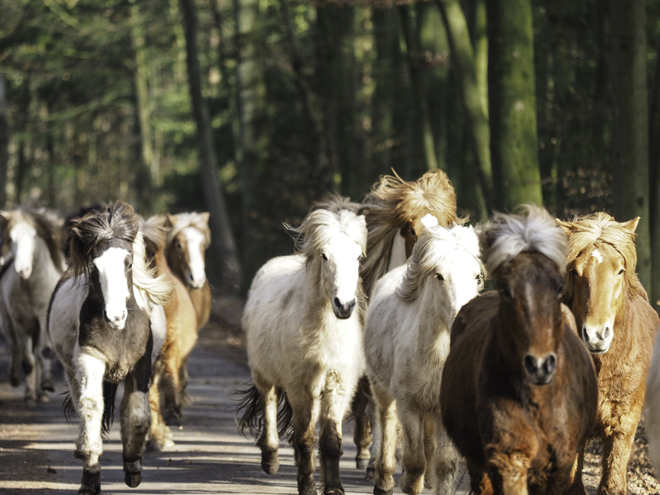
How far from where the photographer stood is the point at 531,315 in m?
4.23

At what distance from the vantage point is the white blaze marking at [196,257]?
36.9 feet

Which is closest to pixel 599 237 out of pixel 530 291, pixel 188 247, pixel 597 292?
pixel 597 292

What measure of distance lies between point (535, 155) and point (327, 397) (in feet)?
13.7

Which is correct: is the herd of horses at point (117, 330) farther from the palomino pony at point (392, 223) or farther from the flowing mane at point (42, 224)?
the flowing mane at point (42, 224)

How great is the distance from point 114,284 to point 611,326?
3.67 meters

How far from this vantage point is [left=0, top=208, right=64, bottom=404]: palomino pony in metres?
12.3

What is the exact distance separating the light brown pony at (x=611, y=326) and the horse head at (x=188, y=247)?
6.18 meters

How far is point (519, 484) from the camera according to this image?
4.40 m

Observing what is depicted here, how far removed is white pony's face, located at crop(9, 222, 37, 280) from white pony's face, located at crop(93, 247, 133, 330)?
5524mm

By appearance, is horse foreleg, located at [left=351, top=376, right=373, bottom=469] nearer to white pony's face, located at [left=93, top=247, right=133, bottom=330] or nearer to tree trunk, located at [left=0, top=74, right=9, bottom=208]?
white pony's face, located at [left=93, top=247, right=133, bottom=330]

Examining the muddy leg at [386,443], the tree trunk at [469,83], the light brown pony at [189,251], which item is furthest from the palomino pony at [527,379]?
the light brown pony at [189,251]

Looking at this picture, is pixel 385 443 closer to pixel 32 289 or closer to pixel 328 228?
pixel 328 228

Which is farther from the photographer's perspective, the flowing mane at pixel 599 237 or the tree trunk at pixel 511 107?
the tree trunk at pixel 511 107

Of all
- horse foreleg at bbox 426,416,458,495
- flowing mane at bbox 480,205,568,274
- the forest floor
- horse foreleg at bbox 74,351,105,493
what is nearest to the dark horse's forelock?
horse foreleg at bbox 74,351,105,493
